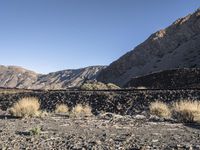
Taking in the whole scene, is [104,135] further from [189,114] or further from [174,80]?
[174,80]

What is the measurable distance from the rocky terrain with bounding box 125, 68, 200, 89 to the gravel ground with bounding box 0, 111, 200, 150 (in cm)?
2675

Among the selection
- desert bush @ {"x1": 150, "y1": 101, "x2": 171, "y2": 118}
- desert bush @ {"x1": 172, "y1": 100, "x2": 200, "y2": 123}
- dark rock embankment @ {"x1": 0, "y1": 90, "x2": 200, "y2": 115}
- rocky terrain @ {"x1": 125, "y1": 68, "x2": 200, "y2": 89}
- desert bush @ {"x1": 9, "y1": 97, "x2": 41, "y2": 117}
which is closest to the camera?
desert bush @ {"x1": 172, "y1": 100, "x2": 200, "y2": 123}

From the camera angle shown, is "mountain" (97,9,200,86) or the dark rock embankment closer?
the dark rock embankment

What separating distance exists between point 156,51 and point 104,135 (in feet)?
292

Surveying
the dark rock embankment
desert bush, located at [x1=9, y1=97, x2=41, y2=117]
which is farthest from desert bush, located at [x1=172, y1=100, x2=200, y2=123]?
the dark rock embankment

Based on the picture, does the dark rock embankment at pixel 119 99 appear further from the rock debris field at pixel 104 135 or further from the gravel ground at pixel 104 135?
the gravel ground at pixel 104 135

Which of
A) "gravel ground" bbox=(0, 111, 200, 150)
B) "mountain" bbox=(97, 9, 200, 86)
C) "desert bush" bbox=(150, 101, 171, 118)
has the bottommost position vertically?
"gravel ground" bbox=(0, 111, 200, 150)

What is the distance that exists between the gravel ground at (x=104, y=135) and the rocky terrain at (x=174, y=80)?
2675cm

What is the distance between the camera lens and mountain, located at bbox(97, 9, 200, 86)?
290ft

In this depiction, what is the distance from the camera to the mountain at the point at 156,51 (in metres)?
88.5

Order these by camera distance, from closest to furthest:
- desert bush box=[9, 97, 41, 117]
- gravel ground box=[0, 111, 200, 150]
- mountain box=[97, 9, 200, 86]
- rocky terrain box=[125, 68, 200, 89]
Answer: gravel ground box=[0, 111, 200, 150]
desert bush box=[9, 97, 41, 117]
rocky terrain box=[125, 68, 200, 89]
mountain box=[97, 9, 200, 86]

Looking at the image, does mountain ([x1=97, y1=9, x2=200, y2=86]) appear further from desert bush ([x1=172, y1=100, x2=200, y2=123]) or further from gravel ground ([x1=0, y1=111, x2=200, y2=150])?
gravel ground ([x1=0, y1=111, x2=200, y2=150])

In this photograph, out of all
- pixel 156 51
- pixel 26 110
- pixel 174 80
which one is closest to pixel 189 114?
pixel 26 110

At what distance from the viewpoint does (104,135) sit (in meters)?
12.0
